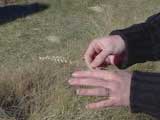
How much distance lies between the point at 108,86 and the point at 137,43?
0.62 meters

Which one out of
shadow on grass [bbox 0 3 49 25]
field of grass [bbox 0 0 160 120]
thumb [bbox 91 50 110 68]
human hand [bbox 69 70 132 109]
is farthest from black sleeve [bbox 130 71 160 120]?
shadow on grass [bbox 0 3 49 25]

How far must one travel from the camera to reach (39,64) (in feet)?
12.1

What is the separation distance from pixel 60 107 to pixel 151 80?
1.49 metres

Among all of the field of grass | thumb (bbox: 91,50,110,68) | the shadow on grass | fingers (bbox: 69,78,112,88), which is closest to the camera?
fingers (bbox: 69,78,112,88)

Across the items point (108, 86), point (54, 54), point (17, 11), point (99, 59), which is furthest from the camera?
point (17, 11)

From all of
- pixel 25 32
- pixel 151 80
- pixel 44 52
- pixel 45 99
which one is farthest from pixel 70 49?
pixel 151 80

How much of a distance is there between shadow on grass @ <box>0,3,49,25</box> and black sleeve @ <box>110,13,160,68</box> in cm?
395

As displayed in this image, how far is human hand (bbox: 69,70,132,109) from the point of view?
1.49 metres

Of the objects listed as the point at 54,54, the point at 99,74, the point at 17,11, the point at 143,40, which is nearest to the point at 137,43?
the point at 143,40

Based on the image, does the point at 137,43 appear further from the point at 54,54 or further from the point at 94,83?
the point at 54,54

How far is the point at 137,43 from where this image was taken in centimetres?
207

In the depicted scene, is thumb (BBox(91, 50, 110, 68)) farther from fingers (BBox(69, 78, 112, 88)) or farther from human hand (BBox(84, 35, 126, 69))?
fingers (BBox(69, 78, 112, 88))

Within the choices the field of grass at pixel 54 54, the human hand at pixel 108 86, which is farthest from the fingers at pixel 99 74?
the field of grass at pixel 54 54

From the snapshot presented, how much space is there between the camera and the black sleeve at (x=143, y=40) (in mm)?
2057
